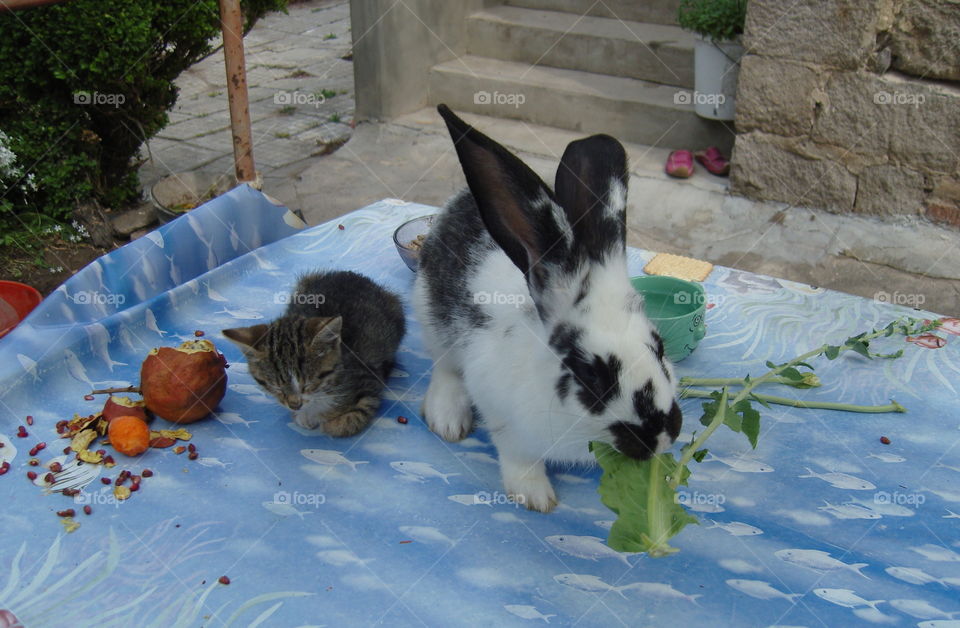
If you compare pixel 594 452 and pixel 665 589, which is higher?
pixel 594 452

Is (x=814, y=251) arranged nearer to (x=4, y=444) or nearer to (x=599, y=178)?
(x=599, y=178)

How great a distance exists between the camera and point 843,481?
2.23m

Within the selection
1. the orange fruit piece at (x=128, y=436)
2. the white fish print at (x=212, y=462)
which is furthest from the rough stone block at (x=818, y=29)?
the orange fruit piece at (x=128, y=436)

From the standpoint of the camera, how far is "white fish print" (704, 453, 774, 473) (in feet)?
7.50

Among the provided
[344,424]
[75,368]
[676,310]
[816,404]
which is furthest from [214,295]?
[816,404]

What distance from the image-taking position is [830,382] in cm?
261

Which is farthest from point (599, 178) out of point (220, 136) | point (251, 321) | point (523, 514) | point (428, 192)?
point (220, 136)

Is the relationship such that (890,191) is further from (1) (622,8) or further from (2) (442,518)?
(2) (442,518)

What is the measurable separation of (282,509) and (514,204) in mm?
1029

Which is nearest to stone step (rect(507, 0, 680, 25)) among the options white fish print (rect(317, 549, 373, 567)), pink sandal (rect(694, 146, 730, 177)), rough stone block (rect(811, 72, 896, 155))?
pink sandal (rect(694, 146, 730, 177))

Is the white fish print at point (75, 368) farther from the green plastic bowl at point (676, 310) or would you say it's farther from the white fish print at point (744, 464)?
the white fish print at point (744, 464)

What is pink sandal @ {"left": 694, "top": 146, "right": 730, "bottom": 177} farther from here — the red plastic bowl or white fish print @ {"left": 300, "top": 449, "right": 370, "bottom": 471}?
the red plastic bowl

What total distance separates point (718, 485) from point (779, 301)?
3.57 feet

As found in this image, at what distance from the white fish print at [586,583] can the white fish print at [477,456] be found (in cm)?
48
